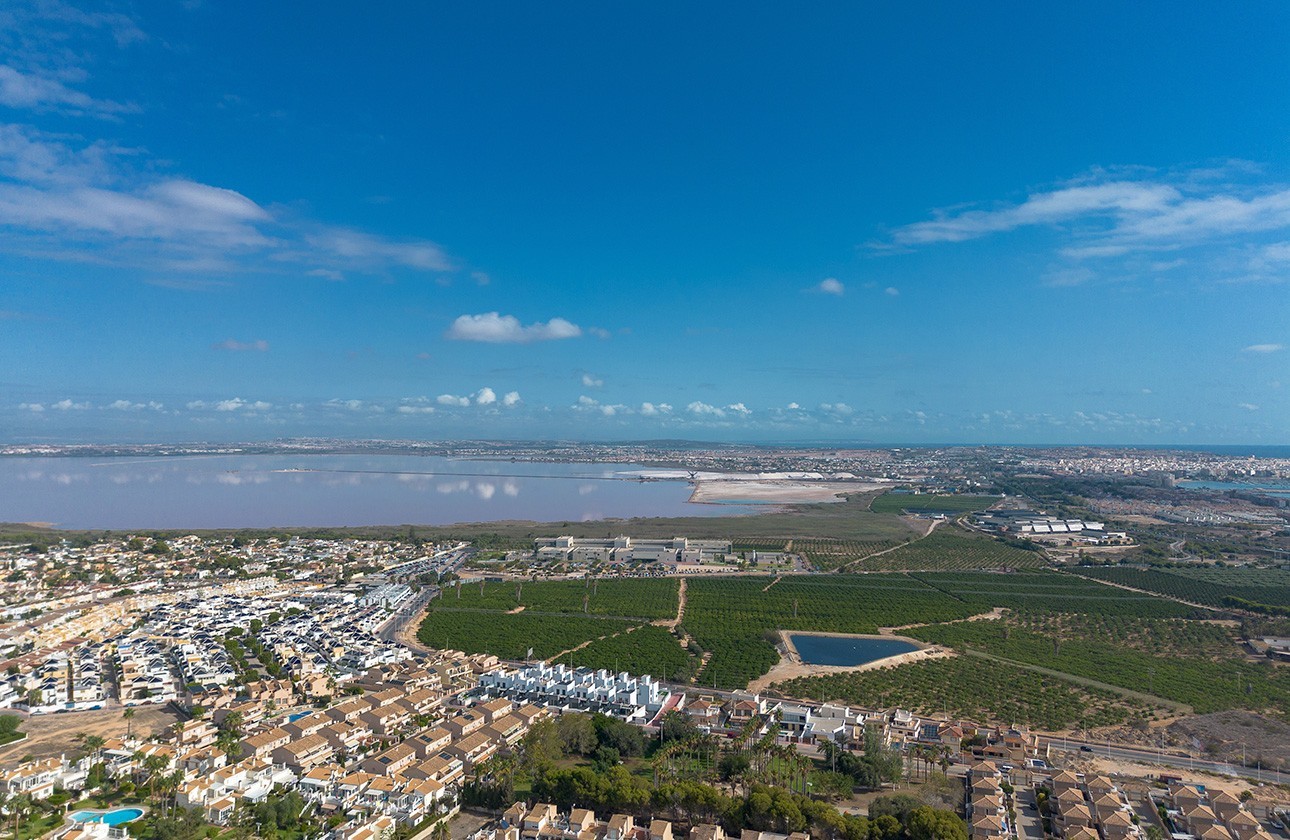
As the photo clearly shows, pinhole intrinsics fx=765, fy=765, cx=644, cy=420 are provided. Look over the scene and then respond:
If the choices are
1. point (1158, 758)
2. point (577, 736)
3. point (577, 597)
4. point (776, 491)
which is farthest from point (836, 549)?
point (776, 491)

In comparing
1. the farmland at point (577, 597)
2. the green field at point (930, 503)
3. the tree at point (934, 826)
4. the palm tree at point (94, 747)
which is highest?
the green field at point (930, 503)

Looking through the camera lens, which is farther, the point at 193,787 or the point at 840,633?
the point at 840,633

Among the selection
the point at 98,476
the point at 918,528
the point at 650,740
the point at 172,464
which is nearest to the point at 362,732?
the point at 650,740

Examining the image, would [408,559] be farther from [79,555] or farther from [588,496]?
[588,496]

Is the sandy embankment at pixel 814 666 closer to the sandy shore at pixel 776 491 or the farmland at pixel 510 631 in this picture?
the farmland at pixel 510 631

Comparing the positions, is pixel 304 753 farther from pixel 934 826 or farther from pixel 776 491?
pixel 776 491

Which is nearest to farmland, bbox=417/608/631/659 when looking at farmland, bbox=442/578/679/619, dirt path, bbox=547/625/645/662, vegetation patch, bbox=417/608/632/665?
vegetation patch, bbox=417/608/632/665

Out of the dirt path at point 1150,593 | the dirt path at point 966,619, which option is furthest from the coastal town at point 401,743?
the dirt path at point 1150,593
